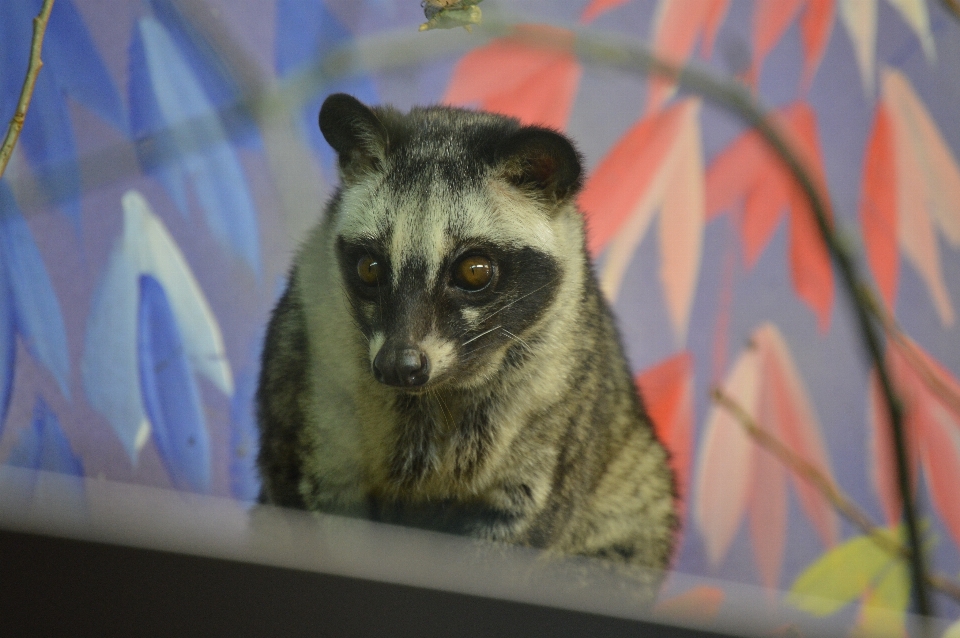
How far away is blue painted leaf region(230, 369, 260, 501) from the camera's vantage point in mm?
1670

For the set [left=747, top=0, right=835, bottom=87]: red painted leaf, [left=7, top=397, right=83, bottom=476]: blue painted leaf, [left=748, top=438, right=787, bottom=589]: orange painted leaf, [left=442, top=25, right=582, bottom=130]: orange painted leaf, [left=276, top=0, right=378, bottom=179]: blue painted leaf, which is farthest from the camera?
[left=748, top=438, right=787, bottom=589]: orange painted leaf

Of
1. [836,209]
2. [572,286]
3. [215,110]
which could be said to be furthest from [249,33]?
[836,209]

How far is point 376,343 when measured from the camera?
1.43 meters

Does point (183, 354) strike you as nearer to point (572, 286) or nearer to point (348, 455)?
point (348, 455)

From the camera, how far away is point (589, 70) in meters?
2.04

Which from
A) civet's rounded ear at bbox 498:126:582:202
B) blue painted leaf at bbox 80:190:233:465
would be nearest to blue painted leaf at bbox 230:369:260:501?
blue painted leaf at bbox 80:190:233:465

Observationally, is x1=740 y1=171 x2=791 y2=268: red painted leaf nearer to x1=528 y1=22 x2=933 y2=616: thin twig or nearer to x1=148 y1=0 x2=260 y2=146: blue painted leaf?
x1=528 y1=22 x2=933 y2=616: thin twig

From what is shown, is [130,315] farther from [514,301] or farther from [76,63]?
[514,301]

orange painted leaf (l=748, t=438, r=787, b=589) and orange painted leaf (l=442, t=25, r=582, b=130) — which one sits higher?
orange painted leaf (l=442, t=25, r=582, b=130)

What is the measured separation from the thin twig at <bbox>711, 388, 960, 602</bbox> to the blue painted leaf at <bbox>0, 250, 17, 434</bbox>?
180 centimetres

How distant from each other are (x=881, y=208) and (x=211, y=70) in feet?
6.27

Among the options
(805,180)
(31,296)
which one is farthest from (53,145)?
(805,180)

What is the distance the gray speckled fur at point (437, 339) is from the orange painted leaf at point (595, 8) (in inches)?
16.9

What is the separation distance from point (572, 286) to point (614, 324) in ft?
1.45
